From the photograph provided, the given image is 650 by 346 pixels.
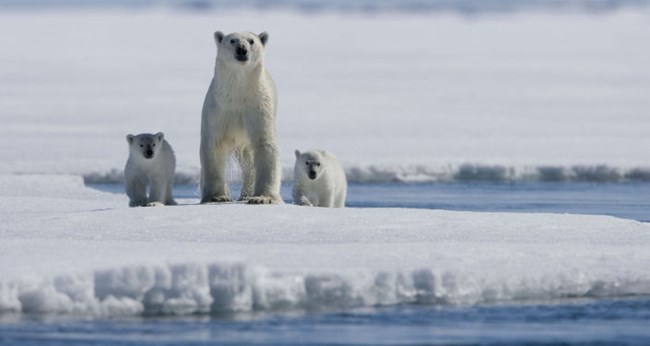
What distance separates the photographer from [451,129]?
12.7 m

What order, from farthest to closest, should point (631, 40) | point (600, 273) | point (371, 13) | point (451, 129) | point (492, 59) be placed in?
point (371, 13)
point (631, 40)
point (492, 59)
point (451, 129)
point (600, 273)

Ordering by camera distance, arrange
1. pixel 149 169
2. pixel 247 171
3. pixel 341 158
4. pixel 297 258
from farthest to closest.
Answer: pixel 341 158 < pixel 247 171 < pixel 149 169 < pixel 297 258

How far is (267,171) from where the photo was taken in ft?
22.6

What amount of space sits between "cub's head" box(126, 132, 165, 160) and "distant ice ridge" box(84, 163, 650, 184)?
10.6 ft

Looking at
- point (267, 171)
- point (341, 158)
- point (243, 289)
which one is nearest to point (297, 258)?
point (243, 289)

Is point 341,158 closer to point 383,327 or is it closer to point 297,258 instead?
point 297,258

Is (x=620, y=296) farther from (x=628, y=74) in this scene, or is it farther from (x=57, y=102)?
(x=628, y=74)

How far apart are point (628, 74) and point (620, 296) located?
48.8 feet

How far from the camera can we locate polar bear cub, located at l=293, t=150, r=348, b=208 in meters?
7.76

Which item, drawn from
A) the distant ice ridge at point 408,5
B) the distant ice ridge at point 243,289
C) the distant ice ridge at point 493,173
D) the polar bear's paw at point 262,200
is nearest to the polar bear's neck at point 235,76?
the polar bear's paw at point 262,200

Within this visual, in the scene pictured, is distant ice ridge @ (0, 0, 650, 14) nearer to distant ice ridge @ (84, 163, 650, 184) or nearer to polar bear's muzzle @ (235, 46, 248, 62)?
distant ice ridge @ (84, 163, 650, 184)

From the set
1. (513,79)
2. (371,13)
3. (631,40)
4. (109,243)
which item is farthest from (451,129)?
(371,13)

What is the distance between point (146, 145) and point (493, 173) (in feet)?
12.6

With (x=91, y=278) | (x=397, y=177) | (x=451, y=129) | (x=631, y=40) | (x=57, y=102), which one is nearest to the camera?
(x=91, y=278)
